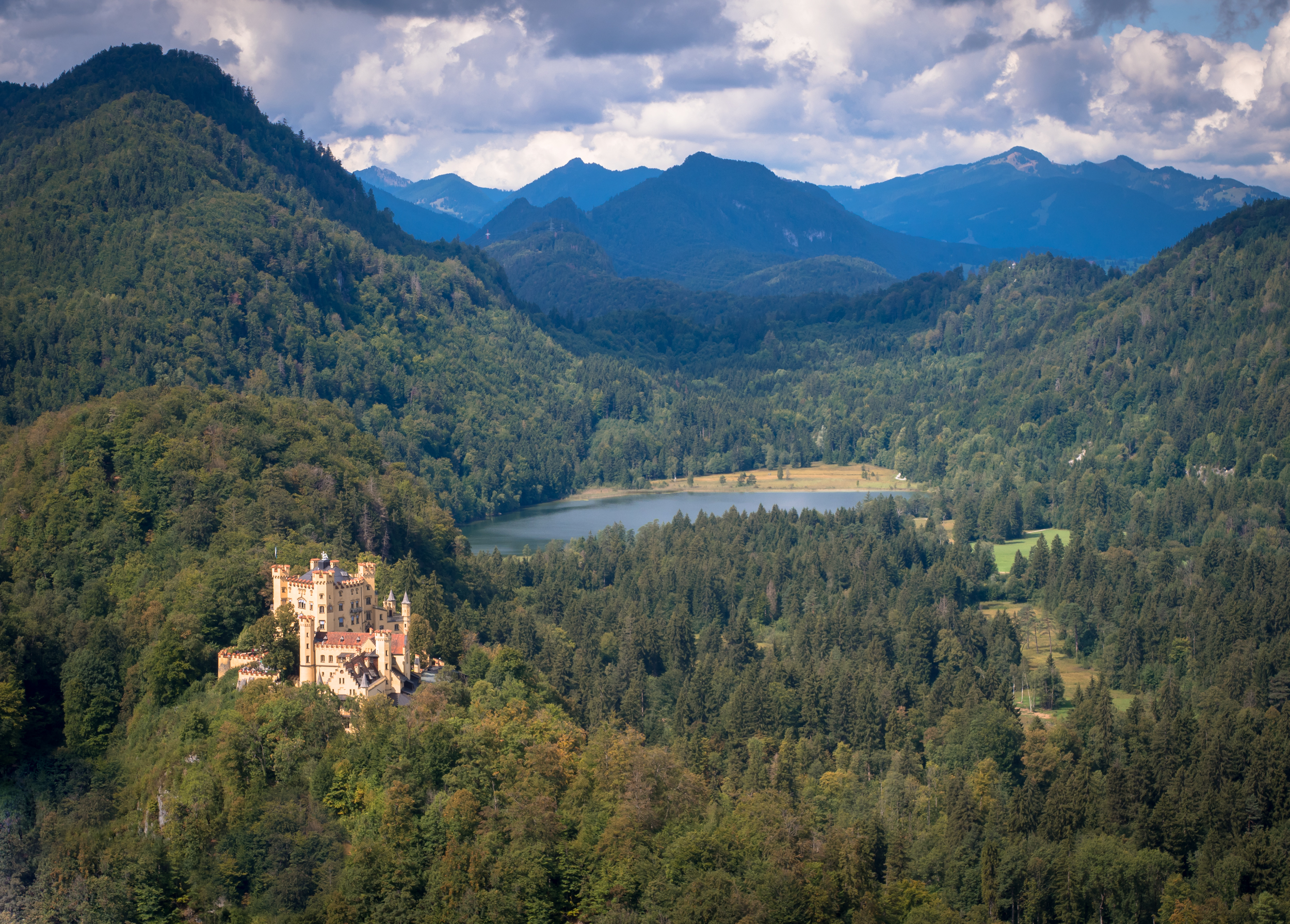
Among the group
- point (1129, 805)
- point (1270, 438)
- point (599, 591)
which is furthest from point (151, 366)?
point (1270, 438)

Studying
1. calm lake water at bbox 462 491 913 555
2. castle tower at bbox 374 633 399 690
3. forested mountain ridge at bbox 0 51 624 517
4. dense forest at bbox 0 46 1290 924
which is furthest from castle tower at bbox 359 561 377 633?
forested mountain ridge at bbox 0 51 624 517

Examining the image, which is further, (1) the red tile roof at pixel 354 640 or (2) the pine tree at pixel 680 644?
(2) the pine tree at pixel 680 644

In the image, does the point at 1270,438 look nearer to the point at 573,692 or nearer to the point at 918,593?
the point at 918,593

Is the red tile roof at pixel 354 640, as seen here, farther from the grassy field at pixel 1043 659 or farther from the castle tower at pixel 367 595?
the grassy field at pixel 1043 659

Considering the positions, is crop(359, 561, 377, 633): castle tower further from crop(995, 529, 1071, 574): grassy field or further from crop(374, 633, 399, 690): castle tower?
crop(995, 529, 1071, 574): grassy field

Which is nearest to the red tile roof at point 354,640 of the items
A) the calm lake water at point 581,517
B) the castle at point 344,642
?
the castle at point 344,642

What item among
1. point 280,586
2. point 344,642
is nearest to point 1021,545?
point 280,586
